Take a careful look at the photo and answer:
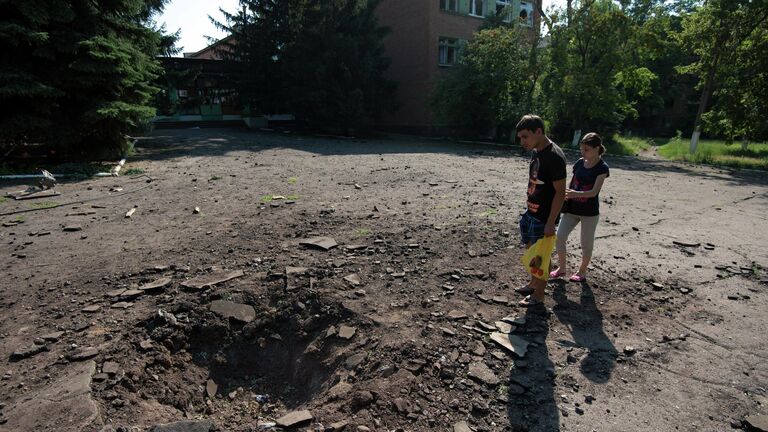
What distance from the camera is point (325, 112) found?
78.5ft

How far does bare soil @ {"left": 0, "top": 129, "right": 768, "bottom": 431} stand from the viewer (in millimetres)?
2811

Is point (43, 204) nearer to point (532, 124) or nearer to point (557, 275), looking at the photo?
point (532, 124)

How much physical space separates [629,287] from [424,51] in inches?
965

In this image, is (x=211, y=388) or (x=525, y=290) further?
(x=525, y=290)

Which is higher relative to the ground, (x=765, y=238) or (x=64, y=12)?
(x=64, y=12)

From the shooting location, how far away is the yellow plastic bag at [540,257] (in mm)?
3781

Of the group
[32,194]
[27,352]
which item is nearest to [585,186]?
[27,352]

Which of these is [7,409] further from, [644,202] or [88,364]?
[644,202]

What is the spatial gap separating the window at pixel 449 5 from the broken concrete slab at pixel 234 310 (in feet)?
86.9

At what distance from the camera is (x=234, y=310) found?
3977 mm

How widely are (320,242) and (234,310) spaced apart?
177 centimetres

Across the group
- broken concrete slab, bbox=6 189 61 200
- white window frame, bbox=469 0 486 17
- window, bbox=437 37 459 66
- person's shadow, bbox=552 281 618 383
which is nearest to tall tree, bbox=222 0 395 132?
window, bbox=437 37 459 66

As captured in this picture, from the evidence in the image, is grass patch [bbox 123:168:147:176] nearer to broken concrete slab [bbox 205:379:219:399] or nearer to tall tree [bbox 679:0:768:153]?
broken concrete slab [bbox 205:379:219:399]

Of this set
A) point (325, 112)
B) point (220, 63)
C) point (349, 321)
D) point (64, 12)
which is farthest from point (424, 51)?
point (349, 321)
